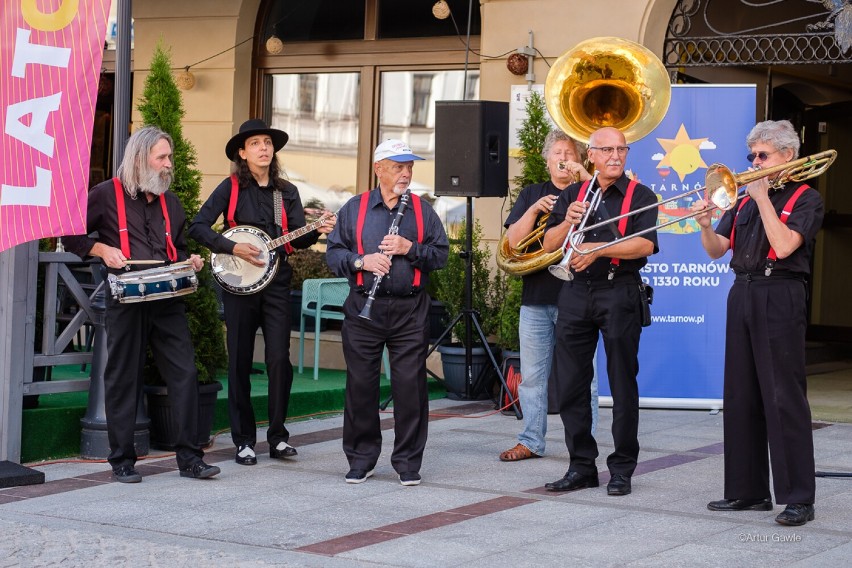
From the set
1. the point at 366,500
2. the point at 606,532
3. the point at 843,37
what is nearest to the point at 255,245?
the point at 366,500

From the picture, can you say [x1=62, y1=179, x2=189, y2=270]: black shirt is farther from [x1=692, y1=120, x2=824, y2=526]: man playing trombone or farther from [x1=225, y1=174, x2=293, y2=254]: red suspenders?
[x1=692, y1=120, x2=824, y2=526]: man playing trombone

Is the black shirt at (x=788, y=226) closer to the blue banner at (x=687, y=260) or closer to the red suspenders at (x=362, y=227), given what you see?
the red suspenders at (x=362, y=227)

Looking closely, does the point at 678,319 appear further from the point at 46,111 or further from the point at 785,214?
the point at 46,111

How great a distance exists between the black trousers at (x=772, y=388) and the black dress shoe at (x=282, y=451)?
2766mm

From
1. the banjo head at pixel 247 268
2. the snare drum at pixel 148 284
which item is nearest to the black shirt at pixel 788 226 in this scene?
the banjo head at pixel 247 268

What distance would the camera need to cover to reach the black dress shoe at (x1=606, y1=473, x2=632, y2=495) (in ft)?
21.6

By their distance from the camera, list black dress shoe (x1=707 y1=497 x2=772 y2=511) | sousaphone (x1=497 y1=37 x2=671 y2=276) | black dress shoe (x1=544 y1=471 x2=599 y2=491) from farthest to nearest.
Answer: sousaphone (x1=497 y1=37 x2=671 y2=276) → black dress shoe (x1=544 y1=471 x2=599 y2=491) → black dress shoe (x1=707 y1=497 x2=772 y2=511)

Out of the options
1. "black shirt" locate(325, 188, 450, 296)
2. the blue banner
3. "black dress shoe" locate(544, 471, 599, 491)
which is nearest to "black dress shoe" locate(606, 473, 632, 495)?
"black dress shoe" locate(544, 471, 599, 491)

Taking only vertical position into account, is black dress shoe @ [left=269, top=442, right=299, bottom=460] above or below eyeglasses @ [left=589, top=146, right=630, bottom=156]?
below

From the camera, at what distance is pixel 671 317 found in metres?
9.70

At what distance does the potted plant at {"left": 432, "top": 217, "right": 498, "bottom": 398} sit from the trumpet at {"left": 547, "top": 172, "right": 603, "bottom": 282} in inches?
135

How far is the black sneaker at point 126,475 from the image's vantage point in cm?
689

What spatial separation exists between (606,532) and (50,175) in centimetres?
336

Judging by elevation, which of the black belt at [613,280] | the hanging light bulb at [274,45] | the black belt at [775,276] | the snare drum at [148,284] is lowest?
the snare drum at [148,284]
